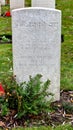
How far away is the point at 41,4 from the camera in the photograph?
1283cm

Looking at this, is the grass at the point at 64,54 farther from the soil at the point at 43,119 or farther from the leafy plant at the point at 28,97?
the leafy plant at the point at 28,97

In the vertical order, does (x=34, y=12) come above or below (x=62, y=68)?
above

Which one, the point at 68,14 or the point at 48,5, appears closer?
the point at 48,5

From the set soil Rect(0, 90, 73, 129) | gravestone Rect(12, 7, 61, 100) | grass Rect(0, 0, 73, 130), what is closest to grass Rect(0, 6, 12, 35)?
grass Rect(0, 0, 73, 130)

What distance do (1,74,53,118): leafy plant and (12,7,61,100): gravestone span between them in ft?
0.74

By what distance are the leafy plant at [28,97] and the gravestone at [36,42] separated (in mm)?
227

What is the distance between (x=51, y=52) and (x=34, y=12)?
1.89 ft

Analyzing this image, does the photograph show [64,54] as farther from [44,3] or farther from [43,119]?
[44,3]

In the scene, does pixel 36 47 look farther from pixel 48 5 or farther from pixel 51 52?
pixel 48 5

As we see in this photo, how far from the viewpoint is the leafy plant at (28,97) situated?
5.42 meters

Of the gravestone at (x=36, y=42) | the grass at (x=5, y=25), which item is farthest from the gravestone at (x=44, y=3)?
the gravestone at (x=36, y=42)

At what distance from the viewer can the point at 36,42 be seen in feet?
18.9

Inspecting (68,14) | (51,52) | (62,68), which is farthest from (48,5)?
(51,52)

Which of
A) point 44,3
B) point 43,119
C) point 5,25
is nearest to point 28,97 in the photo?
point 43,119
